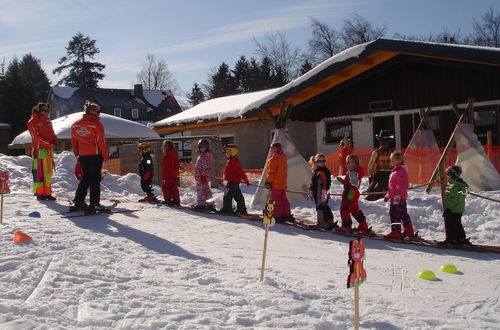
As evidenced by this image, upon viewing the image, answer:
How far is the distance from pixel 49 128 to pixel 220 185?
6.14 m

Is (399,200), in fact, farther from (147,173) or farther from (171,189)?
(147,173)

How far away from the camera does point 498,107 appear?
13.6 meters

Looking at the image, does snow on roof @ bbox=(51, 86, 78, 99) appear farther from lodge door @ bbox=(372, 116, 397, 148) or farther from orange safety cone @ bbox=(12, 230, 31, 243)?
orange safety cone @ bbox=(12, 230, 31, 243)

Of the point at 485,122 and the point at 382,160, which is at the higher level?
the point at 485,122

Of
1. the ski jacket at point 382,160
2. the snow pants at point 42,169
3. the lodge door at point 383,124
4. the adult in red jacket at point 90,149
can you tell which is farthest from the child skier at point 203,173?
the lodge door at point 383,124

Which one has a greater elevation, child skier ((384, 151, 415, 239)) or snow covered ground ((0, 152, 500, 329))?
child skier ((384, 151, 415, 239))

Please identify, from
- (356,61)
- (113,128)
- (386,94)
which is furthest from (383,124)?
(113,128)

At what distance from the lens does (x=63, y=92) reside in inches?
2141

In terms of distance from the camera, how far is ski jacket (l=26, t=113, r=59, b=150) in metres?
9.85

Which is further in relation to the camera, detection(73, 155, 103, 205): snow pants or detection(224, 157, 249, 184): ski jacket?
detection(224, 157, 249, 184): ski jacket

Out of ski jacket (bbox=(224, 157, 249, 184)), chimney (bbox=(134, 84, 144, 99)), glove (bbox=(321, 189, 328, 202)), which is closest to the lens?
glove (bbox=(321, 189, 328, 202))

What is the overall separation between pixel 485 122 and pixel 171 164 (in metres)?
8.87

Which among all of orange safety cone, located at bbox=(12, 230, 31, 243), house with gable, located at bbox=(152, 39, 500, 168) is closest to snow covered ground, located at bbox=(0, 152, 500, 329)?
orange safety cone, located at bbox=(12, 230, 31, 243)

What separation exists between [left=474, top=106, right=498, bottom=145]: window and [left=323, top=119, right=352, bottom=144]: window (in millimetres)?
4143
